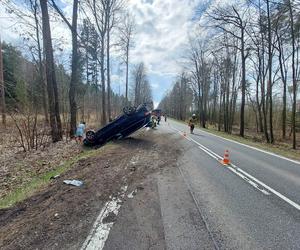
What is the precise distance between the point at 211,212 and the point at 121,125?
12208mm

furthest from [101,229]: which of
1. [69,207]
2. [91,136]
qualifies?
[91,136]

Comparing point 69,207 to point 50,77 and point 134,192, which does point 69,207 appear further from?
point 50,77

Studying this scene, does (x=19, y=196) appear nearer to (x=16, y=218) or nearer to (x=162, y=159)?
(x=16, y=218)

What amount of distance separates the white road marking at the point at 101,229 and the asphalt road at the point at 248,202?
161 centimetres

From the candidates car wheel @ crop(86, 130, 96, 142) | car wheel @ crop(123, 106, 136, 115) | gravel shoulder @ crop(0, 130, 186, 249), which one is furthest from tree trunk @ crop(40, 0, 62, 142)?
gravel shoulder @ crop(0, 130, 186, 249)

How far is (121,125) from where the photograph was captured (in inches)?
679

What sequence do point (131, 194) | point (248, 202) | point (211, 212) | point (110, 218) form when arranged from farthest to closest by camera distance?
point (131, 194) → point (248, 202) → point (211, 212) → point (110, 218)

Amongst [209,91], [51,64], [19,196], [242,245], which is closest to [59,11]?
[51,64]

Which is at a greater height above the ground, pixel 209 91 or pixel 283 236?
pixel 209 91

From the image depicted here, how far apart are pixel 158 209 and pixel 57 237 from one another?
1949mm

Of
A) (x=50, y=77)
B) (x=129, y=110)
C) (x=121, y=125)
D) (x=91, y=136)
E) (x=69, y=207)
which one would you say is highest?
(x=50, y=77)

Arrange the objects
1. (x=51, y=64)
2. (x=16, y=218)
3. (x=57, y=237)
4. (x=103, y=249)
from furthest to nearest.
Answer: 1. (x=51, y=64)
2. (x=16, y=218)
3. (x=57, y=237)
4. (x=103, y=249)

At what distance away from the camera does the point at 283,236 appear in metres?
4.45

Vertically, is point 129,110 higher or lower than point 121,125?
higher
